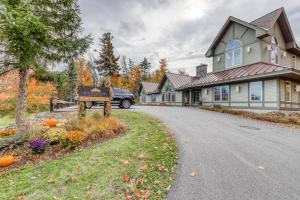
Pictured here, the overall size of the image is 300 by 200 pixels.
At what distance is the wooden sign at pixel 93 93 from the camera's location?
8211 millimetres

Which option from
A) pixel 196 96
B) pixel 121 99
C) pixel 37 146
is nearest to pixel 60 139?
pixel 37 146

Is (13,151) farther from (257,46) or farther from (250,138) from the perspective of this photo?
(257,46)

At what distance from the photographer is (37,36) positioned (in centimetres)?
627

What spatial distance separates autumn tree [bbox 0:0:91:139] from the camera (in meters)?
5.04

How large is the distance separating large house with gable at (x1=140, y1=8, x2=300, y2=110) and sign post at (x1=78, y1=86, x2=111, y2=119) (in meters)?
11.2

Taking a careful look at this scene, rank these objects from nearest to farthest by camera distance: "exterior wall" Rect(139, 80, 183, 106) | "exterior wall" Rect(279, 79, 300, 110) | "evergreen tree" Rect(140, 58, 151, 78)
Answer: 1. "exterior wall" Rect(279, 79, 300, 110)
2. "exterior wall" Rect(139, 80, 183, 106)
3. "evergreen tree" Rect(140, 58, 151, 78)

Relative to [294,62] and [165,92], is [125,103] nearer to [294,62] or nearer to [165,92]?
[165,92]

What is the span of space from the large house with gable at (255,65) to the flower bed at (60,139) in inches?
474

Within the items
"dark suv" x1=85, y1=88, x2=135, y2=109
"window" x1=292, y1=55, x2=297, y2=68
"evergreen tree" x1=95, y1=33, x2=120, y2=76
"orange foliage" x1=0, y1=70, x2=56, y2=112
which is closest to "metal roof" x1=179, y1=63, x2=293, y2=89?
"window" x1=292, y1=55, x2=297, y2=68

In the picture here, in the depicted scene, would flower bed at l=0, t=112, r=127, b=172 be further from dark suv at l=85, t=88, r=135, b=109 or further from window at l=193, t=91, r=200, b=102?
window at l=193, t=91, r=200, b=102

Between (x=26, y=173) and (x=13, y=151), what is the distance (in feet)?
6.56

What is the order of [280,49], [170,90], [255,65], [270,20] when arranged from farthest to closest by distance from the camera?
[170,90]
[280,49]
[270,20]
[255,65]

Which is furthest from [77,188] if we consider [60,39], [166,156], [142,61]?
[142,61]

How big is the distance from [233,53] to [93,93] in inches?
591
